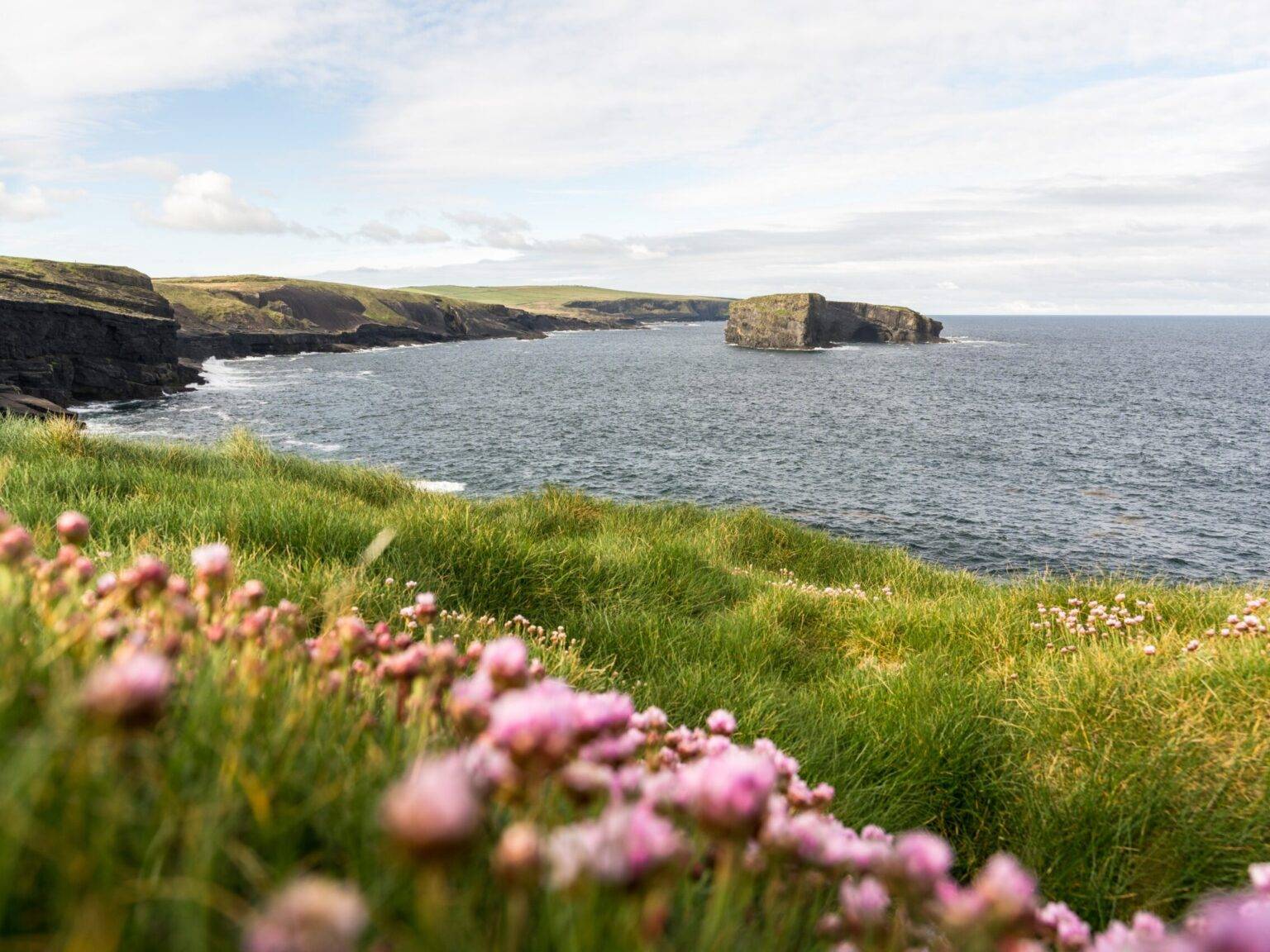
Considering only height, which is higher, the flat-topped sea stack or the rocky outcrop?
the flat-topped sea stack

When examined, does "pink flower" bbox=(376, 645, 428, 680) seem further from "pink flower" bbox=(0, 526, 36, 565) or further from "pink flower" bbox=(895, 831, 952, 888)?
"pink flower" bbox=(895, 831, 952, 888)

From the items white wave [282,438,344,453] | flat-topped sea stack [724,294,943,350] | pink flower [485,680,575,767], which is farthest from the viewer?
flat-topped sea stack [724,294,943,350]

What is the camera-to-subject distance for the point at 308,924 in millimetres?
896

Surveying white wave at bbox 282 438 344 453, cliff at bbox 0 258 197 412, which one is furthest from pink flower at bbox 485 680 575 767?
cliff at bbox 0 258 197 412

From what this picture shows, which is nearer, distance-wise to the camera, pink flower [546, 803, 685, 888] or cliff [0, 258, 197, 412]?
pink flower [546, 803, 685, 888]

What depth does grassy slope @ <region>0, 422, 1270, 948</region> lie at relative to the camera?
157 cm

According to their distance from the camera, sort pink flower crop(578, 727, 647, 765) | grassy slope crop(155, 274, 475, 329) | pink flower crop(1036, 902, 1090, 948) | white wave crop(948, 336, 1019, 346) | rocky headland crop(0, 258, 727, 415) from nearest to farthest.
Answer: pink flower crop(578, 727, 647, 765)
pink flower crop(1036, 902, 1090, 948)
rocky headland crop(0, 258, 727, 415)
grassy slope crop(155, 274, 475, 329)
white wave crop(948, 336, 1019, 346)

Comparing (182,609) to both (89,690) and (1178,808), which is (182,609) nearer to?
(89,690)

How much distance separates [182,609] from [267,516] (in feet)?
21.4

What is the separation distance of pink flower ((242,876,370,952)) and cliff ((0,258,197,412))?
64195 mm

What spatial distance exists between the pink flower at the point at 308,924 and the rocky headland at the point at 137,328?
86.5 ft

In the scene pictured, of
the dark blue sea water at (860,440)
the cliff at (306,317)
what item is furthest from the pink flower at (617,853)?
the cliff at (306,317)

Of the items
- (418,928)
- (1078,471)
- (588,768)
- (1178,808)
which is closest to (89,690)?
(418,928)

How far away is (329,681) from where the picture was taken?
2.36m
